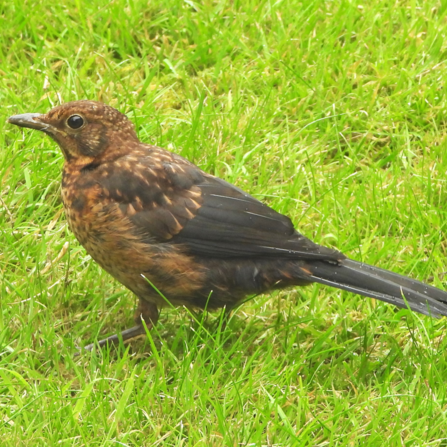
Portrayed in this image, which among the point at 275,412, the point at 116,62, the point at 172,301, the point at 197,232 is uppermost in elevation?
the point at 116,62

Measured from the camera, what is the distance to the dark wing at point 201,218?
472 centimetres

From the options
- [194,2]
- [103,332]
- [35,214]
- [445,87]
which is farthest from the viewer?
[194,2]

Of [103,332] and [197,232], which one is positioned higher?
[197,232]

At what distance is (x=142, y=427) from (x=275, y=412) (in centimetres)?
63

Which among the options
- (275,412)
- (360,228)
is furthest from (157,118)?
(275,412)

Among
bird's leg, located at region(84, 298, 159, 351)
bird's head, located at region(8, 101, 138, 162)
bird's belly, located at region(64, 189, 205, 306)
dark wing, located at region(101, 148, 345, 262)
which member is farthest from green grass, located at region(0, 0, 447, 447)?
bird's head, located at region(8, 101, 138, 162)

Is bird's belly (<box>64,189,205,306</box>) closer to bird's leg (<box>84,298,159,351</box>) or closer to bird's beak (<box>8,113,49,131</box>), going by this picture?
bird's leg (<box>84,298,159,351</box>)

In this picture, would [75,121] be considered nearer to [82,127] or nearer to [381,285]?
[82,127]

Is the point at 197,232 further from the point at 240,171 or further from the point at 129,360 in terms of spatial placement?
the point at 240,171

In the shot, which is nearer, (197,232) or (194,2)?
(197,232)

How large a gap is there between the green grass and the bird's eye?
2.18 feet

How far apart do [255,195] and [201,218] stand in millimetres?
1115

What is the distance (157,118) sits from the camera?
620 centimetres

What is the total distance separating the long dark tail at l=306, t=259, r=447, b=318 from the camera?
15.1ft
